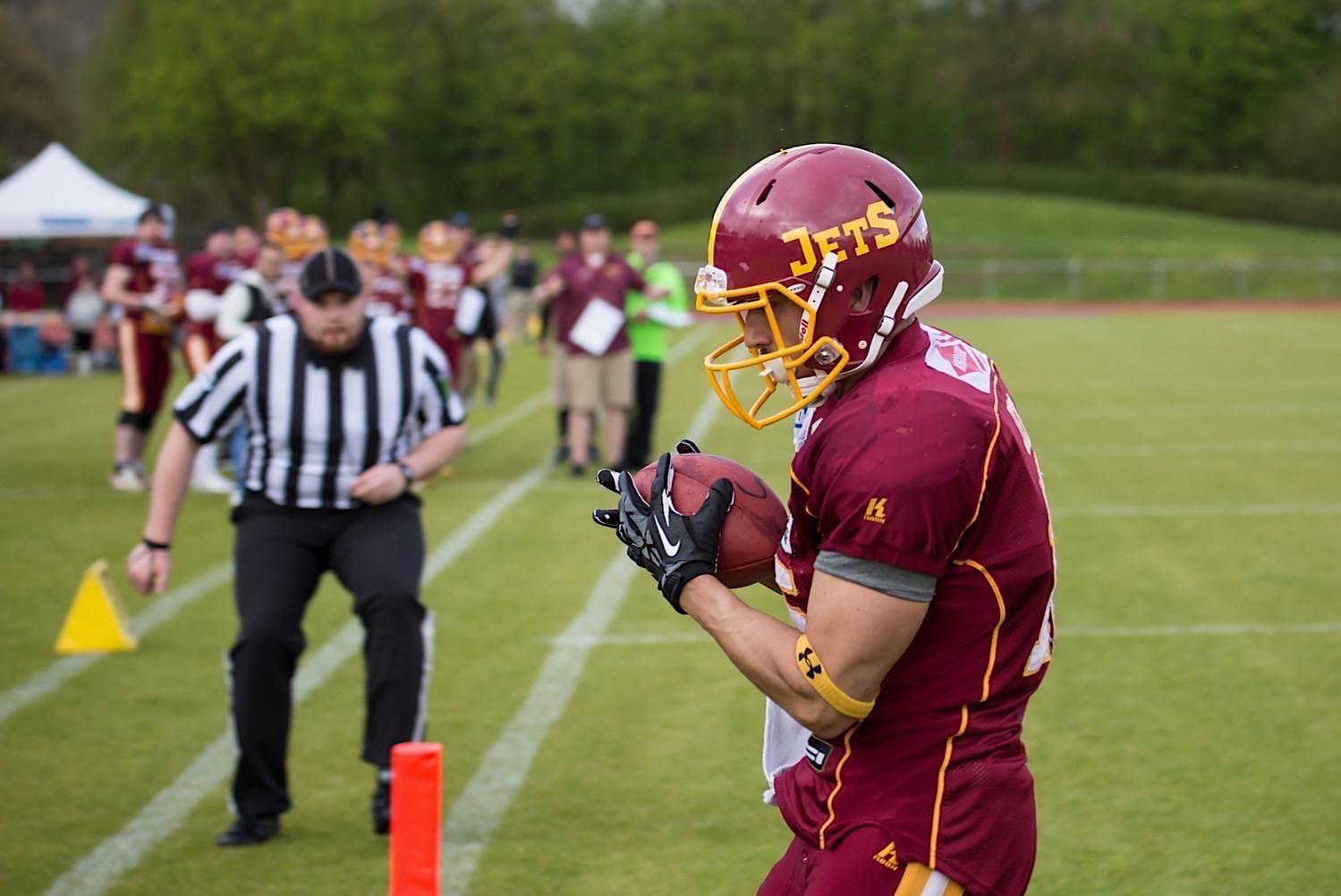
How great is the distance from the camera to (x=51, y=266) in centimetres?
3089

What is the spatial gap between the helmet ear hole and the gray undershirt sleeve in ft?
1.29

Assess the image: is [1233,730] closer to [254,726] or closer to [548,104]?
[254,726]

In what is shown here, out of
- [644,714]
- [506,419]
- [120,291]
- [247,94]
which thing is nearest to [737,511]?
[644,714]

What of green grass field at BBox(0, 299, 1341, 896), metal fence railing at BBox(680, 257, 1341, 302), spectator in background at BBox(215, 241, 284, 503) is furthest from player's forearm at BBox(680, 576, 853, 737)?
metal fence railing at BBox(680, 257, 1341, 302)

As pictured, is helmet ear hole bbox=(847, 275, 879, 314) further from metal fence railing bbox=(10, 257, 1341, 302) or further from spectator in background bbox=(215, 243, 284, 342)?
metal fence railing bbox=(10, 257, 1341, 302)

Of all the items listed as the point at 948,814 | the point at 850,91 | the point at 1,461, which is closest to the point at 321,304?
the point at 948,814

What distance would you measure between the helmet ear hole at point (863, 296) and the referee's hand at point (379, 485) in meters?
2.79

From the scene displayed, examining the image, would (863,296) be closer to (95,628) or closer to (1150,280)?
(95,628)

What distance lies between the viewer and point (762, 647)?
2479 millimetres

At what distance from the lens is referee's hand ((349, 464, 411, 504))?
4.99 metres

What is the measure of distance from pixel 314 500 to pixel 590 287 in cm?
707

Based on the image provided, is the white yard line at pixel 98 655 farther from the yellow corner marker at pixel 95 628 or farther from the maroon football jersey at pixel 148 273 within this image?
the maroon football jersey at pixel 148 273

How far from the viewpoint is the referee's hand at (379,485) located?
4992mm

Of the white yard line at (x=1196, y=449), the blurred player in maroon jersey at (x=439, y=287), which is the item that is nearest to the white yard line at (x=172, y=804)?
the blurred player in maroon jersey at (x=439, y=287)
